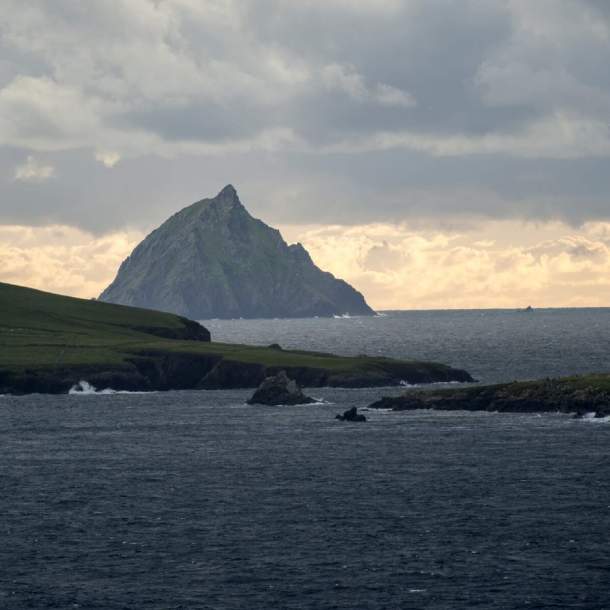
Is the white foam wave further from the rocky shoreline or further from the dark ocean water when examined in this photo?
the dark ocean water

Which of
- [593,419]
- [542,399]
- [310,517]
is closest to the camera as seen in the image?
[310,517]

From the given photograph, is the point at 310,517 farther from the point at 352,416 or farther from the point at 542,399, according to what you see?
the point at 542,399

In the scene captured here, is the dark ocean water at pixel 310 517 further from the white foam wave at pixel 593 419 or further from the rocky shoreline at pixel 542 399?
the rocky shoreline at pixel 542 399

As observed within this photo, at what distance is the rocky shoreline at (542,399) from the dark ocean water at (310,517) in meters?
11.7

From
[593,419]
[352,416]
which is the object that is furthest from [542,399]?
[352,416]

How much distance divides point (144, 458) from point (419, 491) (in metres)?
38.3

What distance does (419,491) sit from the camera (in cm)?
12031

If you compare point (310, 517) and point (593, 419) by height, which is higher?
point (593, 419)

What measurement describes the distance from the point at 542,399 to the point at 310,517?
89745mm

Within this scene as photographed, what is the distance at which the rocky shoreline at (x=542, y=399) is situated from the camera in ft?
602

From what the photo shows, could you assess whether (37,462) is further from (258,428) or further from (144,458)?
(258,428)

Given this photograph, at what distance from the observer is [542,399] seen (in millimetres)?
191750

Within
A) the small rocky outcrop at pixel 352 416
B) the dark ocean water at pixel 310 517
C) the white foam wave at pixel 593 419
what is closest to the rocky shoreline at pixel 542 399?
the white foam wave at pixel 593 419

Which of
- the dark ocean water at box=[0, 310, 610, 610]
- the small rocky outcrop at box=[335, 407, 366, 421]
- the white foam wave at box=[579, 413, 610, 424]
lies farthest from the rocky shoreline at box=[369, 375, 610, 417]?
the small rocky outcrop at box=[335, 407, 366, 421]
